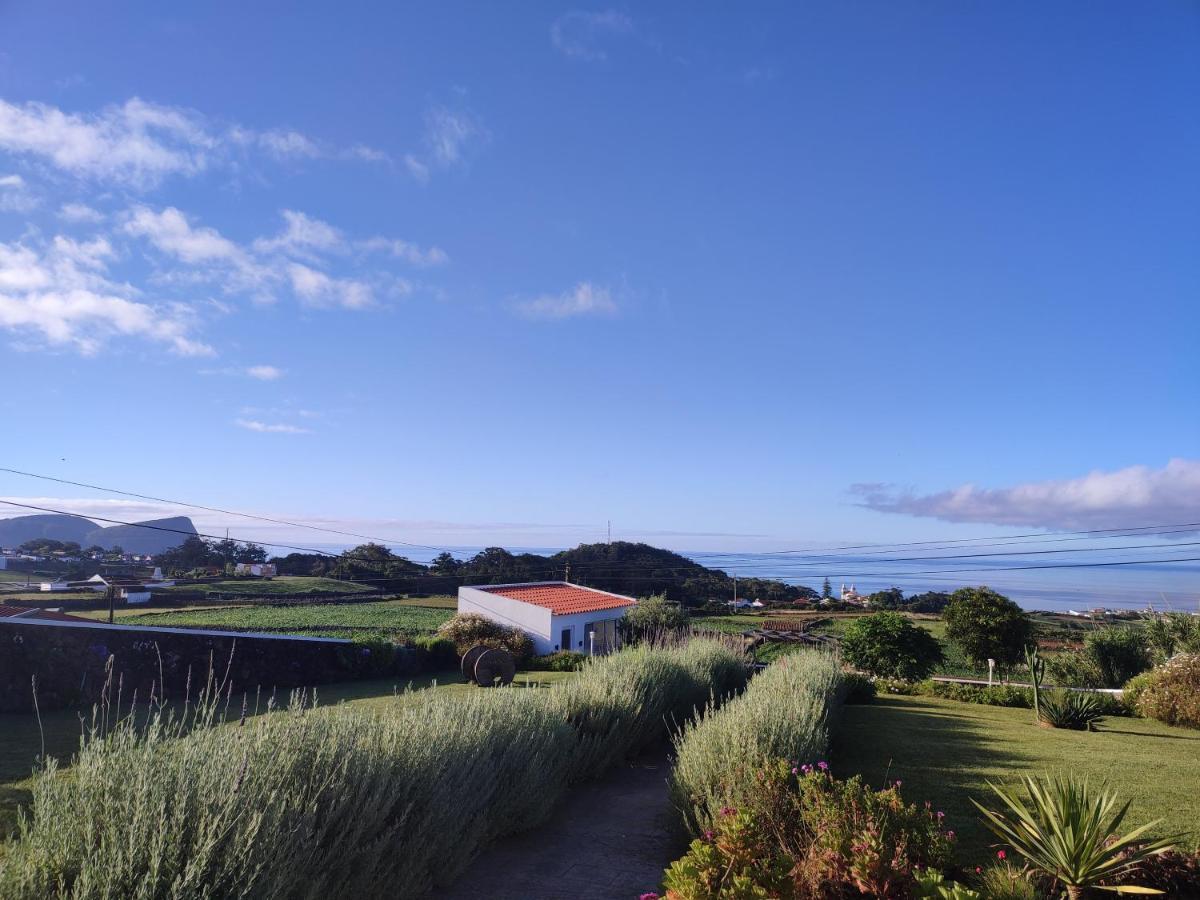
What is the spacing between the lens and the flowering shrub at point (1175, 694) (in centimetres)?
1350

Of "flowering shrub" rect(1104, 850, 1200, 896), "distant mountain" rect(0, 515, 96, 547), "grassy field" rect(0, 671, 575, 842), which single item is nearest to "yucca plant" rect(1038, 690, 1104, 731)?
"grassy field" rect(0, 671, 575, 842)

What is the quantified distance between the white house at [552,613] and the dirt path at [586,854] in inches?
684

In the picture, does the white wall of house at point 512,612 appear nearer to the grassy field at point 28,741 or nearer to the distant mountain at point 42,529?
the grassy field at point 28,741

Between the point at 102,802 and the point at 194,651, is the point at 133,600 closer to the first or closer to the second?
the point at 194,651

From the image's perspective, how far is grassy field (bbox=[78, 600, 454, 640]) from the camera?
25547 mm

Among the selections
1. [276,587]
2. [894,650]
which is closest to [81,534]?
[276,587]

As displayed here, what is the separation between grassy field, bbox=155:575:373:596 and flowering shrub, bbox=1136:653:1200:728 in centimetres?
3844

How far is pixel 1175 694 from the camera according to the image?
1377cm

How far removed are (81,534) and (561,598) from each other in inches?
1341

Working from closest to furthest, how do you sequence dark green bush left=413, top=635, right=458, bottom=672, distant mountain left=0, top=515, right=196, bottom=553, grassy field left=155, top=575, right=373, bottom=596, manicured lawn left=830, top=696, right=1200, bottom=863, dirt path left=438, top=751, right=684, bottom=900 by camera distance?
dirt path left=438, top=751, right=684, bottom=900 → manicured lawn left=830, top=696, right=1200, bottom=863 → dark green bush left=413, top=635, right=458, bottom=672 → grassy field left=155, top=575, right=373, bottom=596 → distant mountain left=0, top=515, right=196, bottom=553

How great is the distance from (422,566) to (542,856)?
43.2 metres

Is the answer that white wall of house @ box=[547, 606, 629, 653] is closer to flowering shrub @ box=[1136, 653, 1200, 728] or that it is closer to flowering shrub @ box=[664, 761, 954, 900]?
flowering shrub @ box=[1136, 653, 1200, 728]

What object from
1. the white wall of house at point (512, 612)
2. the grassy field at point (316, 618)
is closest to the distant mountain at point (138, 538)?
the grassy field at point (316, 618)

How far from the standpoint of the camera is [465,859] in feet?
15.8
